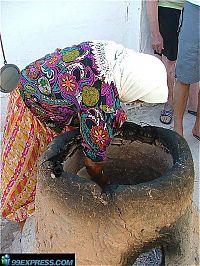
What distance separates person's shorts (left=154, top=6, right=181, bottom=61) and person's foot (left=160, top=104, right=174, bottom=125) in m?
0.37

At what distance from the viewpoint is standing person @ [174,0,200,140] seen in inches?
112

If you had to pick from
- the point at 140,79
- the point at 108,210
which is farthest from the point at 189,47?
the point at 108,210

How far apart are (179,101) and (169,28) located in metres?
0.51

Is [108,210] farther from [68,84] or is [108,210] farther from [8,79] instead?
[8,79]

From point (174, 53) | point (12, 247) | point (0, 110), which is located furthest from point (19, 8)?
point (12, 247)

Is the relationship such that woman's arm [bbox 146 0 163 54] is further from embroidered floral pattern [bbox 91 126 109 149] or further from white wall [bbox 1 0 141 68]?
embroidered floral pattern [bbox 91 126 109 149]

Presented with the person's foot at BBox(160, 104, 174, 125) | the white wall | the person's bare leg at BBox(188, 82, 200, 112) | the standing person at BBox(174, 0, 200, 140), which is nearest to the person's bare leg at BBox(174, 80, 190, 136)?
the standing person at BBox(174, 0, 200, 140)

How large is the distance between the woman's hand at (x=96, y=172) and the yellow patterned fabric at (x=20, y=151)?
41 cm

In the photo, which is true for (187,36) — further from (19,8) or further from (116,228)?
(116,228)

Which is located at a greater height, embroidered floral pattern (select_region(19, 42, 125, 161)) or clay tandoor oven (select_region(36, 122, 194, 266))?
embroidered floral pattern (select_region(19, 42, 125, 161))

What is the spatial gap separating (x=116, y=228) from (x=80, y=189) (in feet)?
0.63

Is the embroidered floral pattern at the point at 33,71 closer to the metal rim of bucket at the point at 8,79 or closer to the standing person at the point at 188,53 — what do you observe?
the metal rim of bucket at the point at 8,79

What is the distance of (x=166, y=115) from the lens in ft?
11.6

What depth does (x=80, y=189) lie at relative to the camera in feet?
5.78
